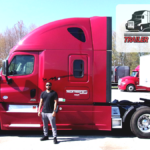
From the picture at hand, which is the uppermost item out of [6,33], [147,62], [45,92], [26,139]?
[6,33]

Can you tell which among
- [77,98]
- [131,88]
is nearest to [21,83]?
[77,98]

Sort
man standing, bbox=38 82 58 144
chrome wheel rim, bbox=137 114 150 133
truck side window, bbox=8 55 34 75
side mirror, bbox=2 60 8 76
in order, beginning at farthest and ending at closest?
chrome wheel rim, bbox=137 114 150 133 → truck side window, bbox=8 55 34 75 → side mirror, bbox=2 60 8 76 → man standing, bbox=38 82 58 144

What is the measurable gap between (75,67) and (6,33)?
29.8m

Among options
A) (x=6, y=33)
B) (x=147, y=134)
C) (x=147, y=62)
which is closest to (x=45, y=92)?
(x=147, y=134)

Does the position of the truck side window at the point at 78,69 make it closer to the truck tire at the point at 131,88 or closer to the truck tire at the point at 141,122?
the truck tire at the point at 141,122

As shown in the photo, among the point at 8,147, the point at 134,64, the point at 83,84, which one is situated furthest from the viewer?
the point at 134,64

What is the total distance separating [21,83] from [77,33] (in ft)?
6.84

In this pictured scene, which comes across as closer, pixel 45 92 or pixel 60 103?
pixel 45 92

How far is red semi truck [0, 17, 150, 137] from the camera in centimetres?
516

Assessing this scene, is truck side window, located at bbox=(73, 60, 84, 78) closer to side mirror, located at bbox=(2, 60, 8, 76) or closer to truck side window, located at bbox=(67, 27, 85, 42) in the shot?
truck side window, located at bbox=(67, 27, 85, 42)

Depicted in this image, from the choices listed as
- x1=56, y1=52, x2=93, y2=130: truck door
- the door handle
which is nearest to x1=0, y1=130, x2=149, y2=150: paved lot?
x1=56, y1=52, x2=93, y2=130: truck door

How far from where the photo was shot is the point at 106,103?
5.27 meters

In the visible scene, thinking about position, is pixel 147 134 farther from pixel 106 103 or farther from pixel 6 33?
pixel 6 33

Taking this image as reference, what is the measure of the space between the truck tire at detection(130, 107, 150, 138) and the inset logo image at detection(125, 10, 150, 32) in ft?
67.4
